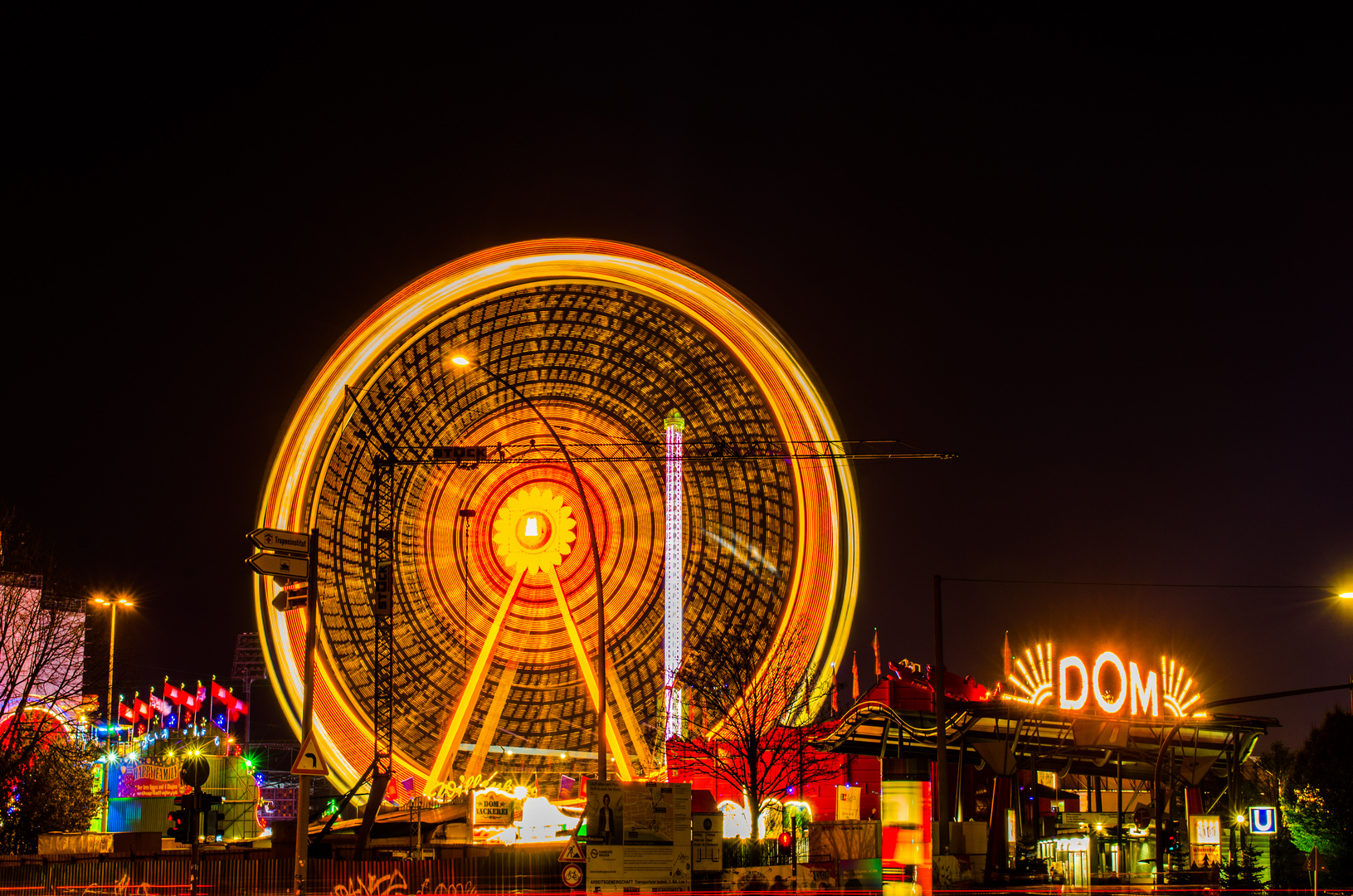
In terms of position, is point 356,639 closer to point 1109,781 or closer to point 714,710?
point 714,710

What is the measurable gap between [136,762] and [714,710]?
29461mm

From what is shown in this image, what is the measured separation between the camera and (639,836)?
1908 centimetres

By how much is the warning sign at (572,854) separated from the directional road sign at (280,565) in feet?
17.4

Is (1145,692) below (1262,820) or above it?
above

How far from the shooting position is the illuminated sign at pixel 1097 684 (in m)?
35.2

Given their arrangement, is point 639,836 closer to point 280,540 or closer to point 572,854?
point 572,854

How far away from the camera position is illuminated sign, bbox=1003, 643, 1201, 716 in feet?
115

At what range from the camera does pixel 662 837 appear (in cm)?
1914

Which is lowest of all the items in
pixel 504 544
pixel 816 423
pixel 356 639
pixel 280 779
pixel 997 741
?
pixel 280 779

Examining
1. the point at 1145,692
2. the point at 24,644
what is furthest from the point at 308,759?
the point at 1145,692

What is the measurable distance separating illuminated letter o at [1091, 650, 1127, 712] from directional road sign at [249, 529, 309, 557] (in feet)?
81.4

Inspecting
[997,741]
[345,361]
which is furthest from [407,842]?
[997,741]

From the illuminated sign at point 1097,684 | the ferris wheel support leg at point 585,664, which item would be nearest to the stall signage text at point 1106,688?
the illuminated sign at point 1097,684

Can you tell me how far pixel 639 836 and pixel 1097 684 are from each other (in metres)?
20.5
